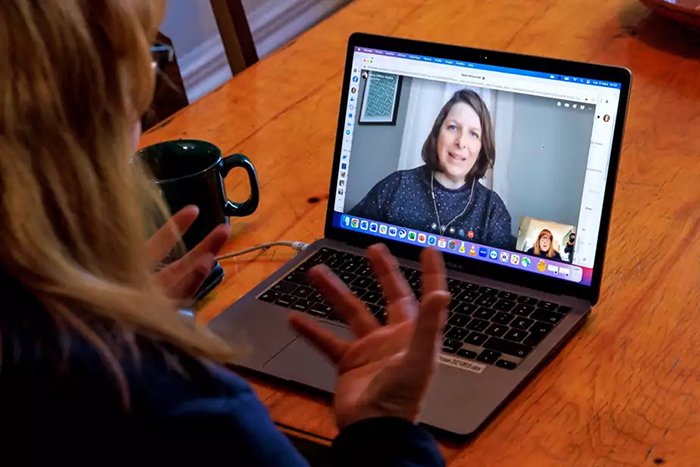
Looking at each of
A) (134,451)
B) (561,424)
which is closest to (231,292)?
(561,424)

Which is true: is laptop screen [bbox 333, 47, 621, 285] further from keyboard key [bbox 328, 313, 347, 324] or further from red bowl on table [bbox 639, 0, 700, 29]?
red bowl on table [bbox 639, 0, 700, 29]

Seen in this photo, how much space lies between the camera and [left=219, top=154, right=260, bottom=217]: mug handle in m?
1.13

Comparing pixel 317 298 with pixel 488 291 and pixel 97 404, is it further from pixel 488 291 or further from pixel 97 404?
pixel 97 404

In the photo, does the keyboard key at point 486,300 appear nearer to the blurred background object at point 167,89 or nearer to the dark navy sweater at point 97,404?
the dark navy sweater at point 97,404

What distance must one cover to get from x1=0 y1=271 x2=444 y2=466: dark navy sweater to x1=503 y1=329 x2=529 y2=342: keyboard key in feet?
1.37

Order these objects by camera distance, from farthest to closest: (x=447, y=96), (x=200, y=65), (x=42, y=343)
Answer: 1. (x=200, y=65)
2. (x=447, y=96)
3. (x=42, y=343)

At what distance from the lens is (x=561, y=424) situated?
830mm

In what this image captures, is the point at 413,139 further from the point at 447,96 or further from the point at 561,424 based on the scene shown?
the point at 561,424

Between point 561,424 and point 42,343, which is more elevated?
point 42,343

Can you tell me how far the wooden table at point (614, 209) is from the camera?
0.82 m

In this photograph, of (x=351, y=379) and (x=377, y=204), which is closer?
(x=351, y=379)

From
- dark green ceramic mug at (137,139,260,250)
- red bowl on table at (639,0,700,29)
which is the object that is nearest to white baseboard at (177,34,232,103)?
red bowl on table at (639,0,700,29)

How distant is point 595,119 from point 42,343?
64 cm

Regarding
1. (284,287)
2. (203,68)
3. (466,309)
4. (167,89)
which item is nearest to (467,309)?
(466,309)
